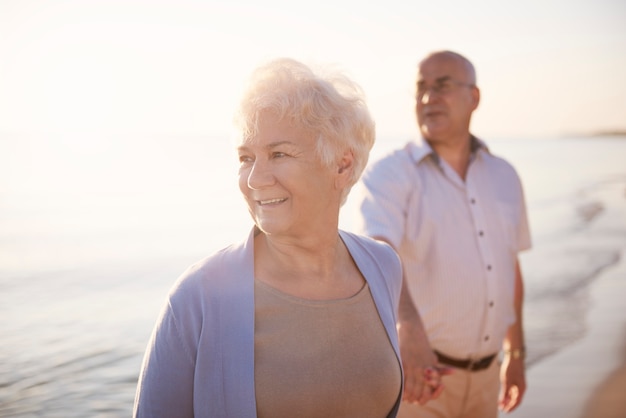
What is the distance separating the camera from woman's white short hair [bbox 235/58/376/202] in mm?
1849

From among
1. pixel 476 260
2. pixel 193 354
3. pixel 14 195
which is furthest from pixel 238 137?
pixel 14 195

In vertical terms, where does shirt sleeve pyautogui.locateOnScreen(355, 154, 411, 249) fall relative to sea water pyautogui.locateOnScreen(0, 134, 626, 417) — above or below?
above

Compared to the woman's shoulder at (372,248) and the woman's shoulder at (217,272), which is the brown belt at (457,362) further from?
the woman's shoulder at (217,272)

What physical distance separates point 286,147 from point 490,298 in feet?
5.20

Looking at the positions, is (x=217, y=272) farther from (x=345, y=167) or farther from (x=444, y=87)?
(x=444, y=87)

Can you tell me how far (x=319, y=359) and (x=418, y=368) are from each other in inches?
33.0

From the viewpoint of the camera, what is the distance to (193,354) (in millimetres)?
1744

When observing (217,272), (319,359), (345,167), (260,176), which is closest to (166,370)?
(217,272)

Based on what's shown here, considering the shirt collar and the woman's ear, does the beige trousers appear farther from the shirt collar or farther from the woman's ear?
the woman's ear

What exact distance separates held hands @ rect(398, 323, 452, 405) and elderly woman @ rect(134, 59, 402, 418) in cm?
46

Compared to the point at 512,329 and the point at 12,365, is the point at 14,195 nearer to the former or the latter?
the point at 12,365

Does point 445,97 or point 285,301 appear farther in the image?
point 445,97

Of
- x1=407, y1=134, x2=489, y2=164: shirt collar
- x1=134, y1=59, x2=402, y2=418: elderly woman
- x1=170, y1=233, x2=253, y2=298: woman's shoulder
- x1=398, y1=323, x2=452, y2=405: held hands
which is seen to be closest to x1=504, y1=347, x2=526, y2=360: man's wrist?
x1=398, y1=323, x2=452, y2=405: held hands

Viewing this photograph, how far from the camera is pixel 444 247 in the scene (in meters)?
2.97
